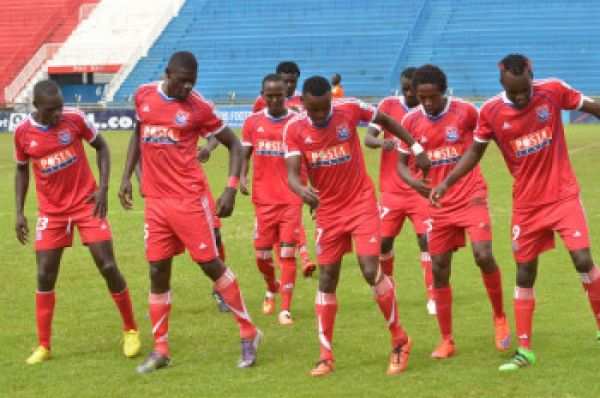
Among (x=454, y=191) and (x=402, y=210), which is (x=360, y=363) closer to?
(x=454, y=191)

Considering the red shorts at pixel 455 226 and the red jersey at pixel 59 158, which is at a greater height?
the red jersey at pixel 59 158

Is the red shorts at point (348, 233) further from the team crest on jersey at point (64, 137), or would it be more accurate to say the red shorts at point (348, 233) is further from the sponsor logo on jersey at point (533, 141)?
the team crest on jersey at point (64, 137)

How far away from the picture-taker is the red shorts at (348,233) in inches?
356

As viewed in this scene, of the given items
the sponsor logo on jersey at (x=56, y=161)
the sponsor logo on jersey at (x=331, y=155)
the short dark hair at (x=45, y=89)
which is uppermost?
the short dark hair at (x=45, y=89)

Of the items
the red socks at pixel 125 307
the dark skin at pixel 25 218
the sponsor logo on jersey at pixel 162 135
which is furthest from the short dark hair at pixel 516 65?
the red socks at pixel 125 307

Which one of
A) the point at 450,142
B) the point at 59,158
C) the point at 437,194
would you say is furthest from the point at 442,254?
the point at 59,158

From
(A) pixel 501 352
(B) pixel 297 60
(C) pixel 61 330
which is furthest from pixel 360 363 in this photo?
(B) pixel 297 60

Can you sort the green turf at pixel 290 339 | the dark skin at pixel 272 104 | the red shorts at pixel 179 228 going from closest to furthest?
the green turf at pixel 290 339 < the red shorts at pixel 179 228 < the dark skin at pixel 272 104

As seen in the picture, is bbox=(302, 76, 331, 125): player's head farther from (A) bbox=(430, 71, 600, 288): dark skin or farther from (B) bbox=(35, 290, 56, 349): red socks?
(B) bbox=(35, 290, 56, 349): red socks

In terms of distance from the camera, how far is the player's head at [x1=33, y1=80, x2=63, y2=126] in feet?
31.1

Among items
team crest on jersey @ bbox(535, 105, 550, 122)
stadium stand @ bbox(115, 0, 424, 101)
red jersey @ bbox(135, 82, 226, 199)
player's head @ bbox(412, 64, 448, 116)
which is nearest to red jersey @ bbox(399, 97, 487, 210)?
player's head @ bbox(412, 64, 448, 116)

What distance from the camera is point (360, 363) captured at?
934cm

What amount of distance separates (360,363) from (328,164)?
1777 millimetres

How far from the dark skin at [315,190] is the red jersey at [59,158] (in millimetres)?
2077
